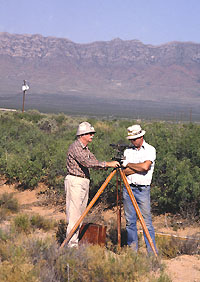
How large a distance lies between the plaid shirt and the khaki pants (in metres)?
0.08

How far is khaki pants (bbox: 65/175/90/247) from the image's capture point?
215 inches

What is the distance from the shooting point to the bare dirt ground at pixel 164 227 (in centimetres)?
514

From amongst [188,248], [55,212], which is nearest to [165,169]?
[55,212]

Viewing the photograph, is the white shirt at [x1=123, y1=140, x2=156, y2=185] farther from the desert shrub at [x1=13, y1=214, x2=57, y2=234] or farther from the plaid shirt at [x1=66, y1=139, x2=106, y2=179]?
the desert shrub at [x1=13, y1=214, x2=57, y2=234]

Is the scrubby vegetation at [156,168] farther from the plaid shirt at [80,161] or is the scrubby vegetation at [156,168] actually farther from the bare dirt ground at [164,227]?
the plaid shirt at [80,161]

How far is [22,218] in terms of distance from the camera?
725 cm

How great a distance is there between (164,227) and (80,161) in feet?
12.9

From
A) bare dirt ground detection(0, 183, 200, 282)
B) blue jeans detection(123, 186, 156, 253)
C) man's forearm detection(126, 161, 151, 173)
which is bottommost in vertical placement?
bare dirt ground detection(0, 183, 200, 282)

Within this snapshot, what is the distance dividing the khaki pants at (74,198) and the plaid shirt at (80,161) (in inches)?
3.2

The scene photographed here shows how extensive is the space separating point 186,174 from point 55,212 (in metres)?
3.19

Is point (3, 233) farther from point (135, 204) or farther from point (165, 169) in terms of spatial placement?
point (165, 169)

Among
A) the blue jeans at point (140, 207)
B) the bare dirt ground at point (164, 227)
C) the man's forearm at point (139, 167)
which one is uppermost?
the man's forearm at point (139, 167)

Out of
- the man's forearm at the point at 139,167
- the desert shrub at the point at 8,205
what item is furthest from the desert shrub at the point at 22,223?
the man's forearm at the point at 139,167

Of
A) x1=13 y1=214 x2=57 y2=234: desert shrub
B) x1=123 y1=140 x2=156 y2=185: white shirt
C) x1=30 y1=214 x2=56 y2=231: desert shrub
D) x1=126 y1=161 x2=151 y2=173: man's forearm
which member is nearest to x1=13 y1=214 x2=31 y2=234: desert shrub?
x1=13 y1=214 x2=57 y2=234: desert shrub
